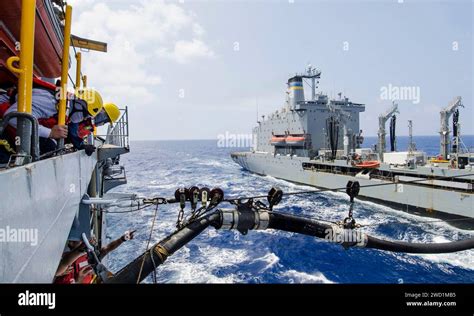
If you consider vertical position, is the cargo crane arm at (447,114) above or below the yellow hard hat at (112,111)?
above

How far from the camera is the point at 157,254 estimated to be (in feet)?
13.4

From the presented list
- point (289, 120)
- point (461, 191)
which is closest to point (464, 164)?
point (461, 191)

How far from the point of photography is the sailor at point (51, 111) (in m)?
4.00

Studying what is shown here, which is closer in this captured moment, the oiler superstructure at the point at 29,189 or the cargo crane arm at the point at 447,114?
the oiler superstructure at the point at 29,189

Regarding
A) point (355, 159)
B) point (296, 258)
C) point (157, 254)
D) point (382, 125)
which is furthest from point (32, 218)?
point (382, 125)

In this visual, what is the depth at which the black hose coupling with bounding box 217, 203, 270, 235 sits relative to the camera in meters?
4.87

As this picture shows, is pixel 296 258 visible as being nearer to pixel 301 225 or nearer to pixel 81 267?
pixel 81 267

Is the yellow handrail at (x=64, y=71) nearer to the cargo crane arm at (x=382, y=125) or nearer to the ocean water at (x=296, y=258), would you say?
the ocean water at (x=296, y=258)

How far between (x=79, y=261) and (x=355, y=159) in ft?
88.1

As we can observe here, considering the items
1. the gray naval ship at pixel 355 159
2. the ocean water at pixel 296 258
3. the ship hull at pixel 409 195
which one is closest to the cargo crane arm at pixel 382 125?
the gray naval ship at pixel 355 159

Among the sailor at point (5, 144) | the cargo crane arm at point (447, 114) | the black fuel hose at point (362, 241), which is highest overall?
the cargo crane arm at point (447, 114)

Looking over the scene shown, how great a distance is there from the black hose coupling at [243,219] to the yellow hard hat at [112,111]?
6.09 metres

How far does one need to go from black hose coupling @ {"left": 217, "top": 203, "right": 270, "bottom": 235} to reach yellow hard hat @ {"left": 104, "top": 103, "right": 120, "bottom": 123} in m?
6.09
